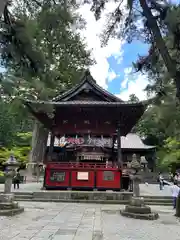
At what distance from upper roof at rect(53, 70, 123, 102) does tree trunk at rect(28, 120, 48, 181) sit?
11.5 meters

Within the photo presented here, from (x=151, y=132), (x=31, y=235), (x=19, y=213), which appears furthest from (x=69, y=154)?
(x=151, y=132)

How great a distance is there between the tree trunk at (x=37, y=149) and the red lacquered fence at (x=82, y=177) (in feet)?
36.0

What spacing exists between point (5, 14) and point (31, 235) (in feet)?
16.5

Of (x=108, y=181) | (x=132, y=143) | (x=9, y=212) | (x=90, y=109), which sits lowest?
(x=9, y=212)

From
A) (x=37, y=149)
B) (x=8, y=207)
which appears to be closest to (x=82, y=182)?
(x=8, y=207)

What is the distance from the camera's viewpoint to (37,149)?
29.2 metres

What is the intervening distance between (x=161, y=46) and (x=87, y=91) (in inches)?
541

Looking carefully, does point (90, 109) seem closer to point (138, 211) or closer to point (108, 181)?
point (108, 181)

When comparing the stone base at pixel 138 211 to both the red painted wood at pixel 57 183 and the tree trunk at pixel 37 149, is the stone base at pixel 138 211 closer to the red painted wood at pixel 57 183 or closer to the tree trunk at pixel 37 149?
the red painted wood at pixel 57 183

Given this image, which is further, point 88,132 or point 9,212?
point 88,132

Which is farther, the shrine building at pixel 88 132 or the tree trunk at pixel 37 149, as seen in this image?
the tree trunk at pixel 37 149

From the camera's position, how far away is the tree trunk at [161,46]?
5.13 meters

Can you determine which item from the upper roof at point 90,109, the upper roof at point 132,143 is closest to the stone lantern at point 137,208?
the upper roof at point 90,109

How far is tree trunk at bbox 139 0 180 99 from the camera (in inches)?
202
